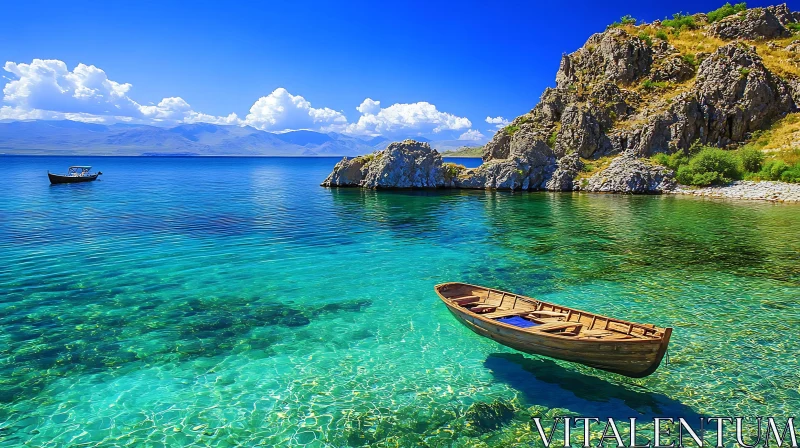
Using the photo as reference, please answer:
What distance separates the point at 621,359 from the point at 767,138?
80.7 meters

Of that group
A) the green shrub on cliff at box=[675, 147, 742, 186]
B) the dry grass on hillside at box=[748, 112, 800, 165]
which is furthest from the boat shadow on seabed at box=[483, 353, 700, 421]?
the dry grass on hillside at box=[748, 112, 800, 165]

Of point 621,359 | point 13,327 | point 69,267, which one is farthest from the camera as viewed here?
point 69,267

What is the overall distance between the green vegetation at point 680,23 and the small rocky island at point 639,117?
74.9 inches

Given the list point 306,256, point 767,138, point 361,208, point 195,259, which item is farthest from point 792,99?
point 195,259

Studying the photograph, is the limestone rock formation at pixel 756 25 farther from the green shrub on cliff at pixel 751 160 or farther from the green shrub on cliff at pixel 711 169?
the green shrub on cliff at pixel 751 160

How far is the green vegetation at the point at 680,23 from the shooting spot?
95625mm

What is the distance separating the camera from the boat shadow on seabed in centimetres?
1152

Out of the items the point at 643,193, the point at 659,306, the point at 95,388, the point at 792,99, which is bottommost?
the point at 95,388

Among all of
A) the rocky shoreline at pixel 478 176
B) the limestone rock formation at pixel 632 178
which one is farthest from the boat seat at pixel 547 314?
the limestone rock formation at pixel 632 178

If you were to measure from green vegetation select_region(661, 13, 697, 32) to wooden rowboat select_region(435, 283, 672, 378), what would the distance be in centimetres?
10977

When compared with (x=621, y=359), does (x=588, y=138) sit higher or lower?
higher

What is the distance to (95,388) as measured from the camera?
12344 millimetres

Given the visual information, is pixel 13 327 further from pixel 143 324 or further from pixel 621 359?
pixel 621 359

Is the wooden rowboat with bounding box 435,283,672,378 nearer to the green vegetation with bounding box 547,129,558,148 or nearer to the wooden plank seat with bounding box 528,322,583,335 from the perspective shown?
the wooden plank seat with bounding box 528,322,583,335
